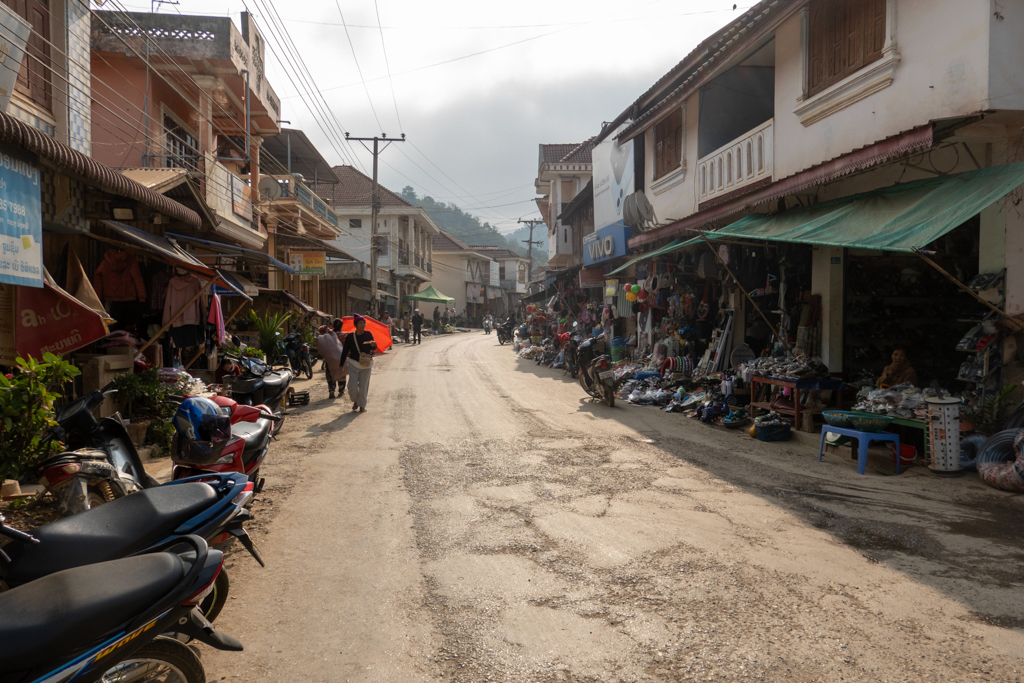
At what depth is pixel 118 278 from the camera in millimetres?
9234

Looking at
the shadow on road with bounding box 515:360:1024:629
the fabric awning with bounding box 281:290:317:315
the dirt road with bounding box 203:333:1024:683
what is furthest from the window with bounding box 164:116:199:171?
the shadow on road with bounding box 515:360:1024:629

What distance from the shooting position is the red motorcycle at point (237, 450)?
4910 millimetres

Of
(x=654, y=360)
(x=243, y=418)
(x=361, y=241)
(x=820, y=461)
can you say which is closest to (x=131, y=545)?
(x=243, y=418)

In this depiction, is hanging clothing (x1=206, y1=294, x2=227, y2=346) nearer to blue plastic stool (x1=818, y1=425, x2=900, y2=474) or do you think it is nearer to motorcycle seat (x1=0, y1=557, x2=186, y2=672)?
motorcycle seat (x1=0, y1=557, x2=186, y2=672)

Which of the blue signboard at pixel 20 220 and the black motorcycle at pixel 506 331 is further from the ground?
the blue signboard at pixel 20 220

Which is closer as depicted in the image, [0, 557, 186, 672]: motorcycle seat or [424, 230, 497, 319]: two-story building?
[0, 557, 186, 672]: motorcycle seat

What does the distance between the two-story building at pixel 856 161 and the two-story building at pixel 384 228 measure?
29720 mm

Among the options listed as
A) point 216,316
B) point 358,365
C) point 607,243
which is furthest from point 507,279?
point 216,316

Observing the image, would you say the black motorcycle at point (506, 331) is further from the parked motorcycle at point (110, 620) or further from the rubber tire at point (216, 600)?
the parked motorcycle at point (110, 620)

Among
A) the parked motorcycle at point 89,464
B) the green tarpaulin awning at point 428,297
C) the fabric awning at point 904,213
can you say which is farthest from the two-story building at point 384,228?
the parked motorcycle at point 89,464

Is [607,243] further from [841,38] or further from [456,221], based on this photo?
[456,221]

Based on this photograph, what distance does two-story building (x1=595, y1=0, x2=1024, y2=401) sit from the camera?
6.64 metres

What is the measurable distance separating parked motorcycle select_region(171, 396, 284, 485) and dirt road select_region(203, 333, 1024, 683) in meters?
0.56

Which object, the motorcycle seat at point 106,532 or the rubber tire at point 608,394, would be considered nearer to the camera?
the motorcycle seat at point 106,532
